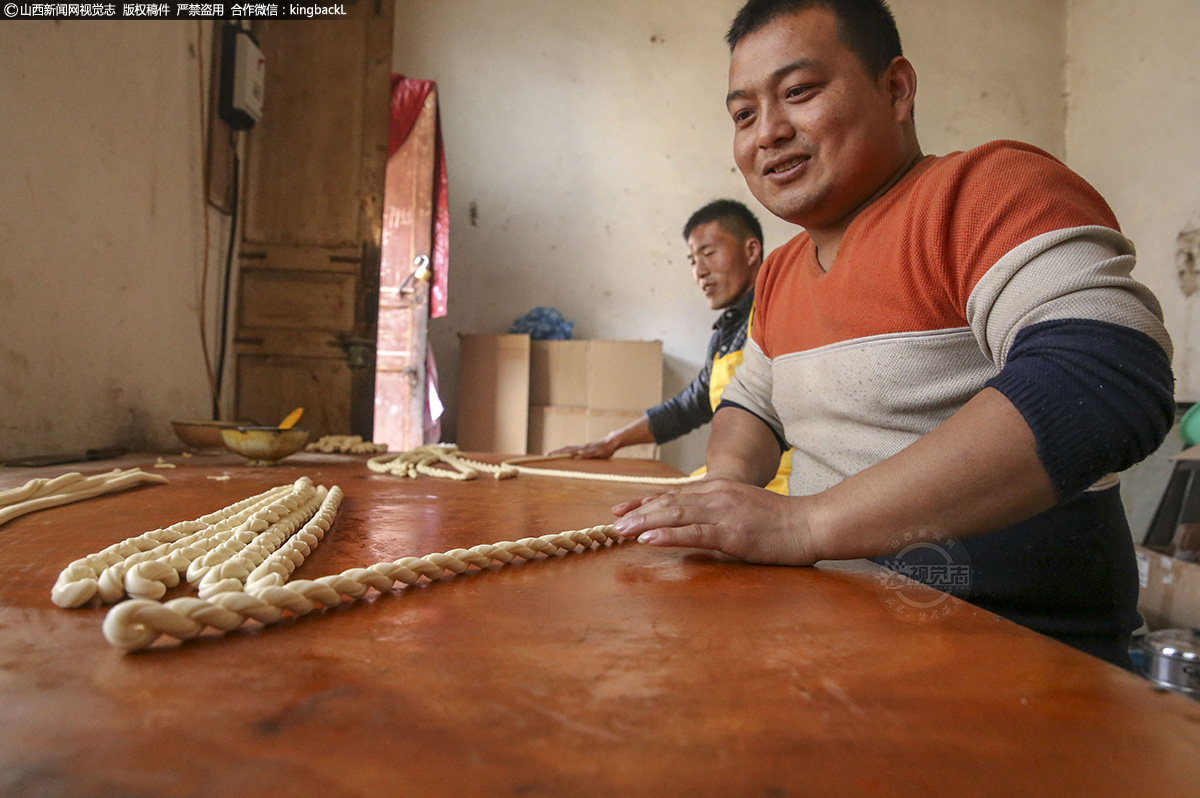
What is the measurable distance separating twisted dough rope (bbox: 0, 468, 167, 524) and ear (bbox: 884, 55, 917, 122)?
1.26 meters

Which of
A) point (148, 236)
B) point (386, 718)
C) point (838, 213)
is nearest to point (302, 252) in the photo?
point (148, 236)

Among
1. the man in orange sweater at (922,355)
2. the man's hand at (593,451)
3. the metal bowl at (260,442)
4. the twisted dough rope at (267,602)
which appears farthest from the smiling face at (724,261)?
the twisted dough rope at (267,602)

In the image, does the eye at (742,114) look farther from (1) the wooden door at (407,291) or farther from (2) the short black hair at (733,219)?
Result: (1) the wooden door at (407,291)

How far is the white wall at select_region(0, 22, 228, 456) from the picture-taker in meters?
1.42

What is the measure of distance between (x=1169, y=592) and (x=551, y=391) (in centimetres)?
266

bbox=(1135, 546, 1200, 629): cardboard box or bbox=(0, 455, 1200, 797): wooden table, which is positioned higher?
bbox=(0, 455, 1200, 797): wooden table

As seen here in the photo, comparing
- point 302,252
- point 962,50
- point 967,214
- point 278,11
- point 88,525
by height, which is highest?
point 962,50

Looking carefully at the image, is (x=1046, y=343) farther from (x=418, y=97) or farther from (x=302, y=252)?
(x=418, y=97)

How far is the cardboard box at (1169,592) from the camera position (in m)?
2.11

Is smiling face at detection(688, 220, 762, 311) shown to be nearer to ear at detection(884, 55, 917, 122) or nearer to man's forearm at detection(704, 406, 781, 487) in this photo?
man's forearm at detection(704, 406, 781, 487)

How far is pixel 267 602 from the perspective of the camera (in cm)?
43

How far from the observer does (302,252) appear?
7.73 ft

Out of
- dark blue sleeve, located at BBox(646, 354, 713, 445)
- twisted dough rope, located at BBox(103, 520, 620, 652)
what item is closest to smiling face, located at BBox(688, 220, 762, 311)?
dark blue sleeve, located at BBox(646, 354, 713, 445)

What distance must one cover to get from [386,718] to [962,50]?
5.33 m
